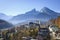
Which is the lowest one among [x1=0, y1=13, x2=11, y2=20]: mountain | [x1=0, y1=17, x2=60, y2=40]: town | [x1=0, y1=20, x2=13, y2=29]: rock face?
[x1=0, y1=17, x2=60, y2=40]: town

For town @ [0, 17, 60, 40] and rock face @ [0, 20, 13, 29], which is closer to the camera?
town @ [0, 17, 60, 40]

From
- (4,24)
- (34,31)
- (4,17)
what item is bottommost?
(34,31)

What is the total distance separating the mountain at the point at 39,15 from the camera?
3.89m

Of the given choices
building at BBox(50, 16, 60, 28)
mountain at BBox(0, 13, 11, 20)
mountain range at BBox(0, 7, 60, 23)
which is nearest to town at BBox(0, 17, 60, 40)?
building at BBox(50, 16, 60, 28)

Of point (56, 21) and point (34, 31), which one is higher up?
point (56, 21)

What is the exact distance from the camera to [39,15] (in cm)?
391

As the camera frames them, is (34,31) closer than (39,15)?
Yes

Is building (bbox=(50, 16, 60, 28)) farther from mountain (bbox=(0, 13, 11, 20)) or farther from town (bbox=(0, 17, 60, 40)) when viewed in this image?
mountain (bbox=(0, 13, 11, 20))

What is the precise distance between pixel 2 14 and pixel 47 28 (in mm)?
1059

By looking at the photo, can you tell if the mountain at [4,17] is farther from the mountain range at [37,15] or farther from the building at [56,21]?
the building at [56,21]

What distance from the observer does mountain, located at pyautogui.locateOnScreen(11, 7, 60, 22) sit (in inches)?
153

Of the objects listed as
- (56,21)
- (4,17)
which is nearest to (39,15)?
(56,21)

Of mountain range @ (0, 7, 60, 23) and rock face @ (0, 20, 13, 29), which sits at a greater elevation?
mountain range @ (0, 7, 60, 23)

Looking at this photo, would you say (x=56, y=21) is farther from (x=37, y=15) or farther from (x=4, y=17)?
(x=4, y=17)
